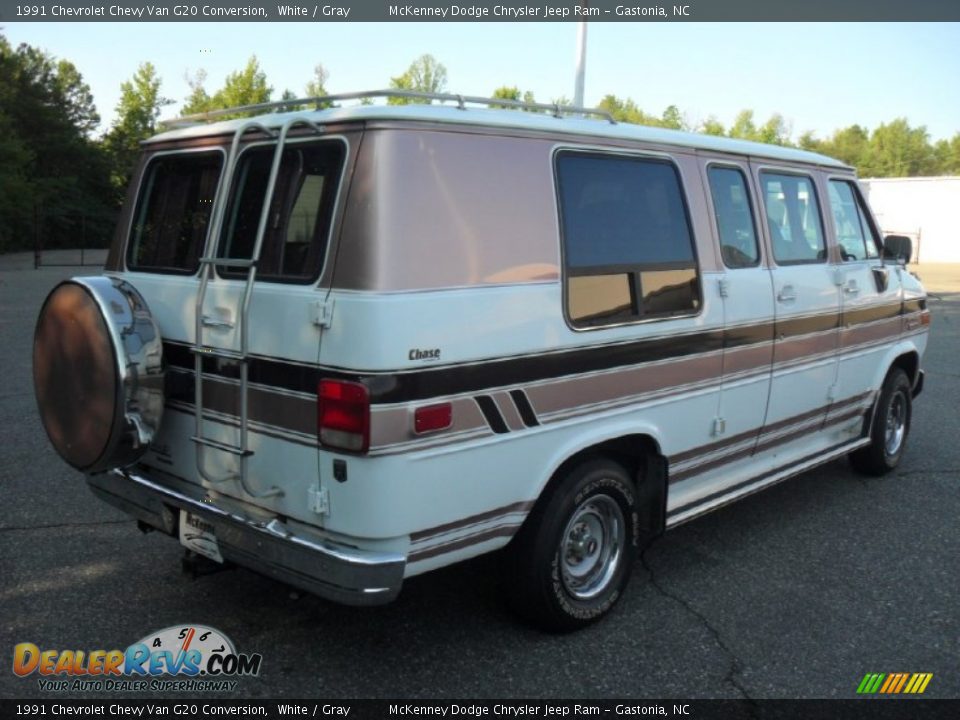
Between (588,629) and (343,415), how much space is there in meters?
1.74

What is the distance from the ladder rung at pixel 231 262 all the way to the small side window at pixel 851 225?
402cm

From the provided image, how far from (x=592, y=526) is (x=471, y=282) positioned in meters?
1.46

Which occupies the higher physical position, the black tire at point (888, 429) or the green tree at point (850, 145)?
the green tree at point (850, 145)

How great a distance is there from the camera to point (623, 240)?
13.1 feet

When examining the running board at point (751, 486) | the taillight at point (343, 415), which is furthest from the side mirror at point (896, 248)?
the taillight at point (343, 415)

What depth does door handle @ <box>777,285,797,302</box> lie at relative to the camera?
491cm

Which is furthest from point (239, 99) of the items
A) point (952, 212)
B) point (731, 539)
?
point (731, 539)

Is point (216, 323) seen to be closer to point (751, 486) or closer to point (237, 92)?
point (751, 486)

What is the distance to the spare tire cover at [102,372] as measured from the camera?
3463 millimetres

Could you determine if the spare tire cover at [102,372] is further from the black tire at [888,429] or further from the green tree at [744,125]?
the green tree at [744,125]

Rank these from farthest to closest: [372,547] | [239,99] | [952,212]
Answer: [952,212] < [239,99] < [372,547]

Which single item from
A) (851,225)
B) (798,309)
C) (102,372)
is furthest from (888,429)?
(102,372)

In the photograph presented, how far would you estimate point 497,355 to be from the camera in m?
3.38
